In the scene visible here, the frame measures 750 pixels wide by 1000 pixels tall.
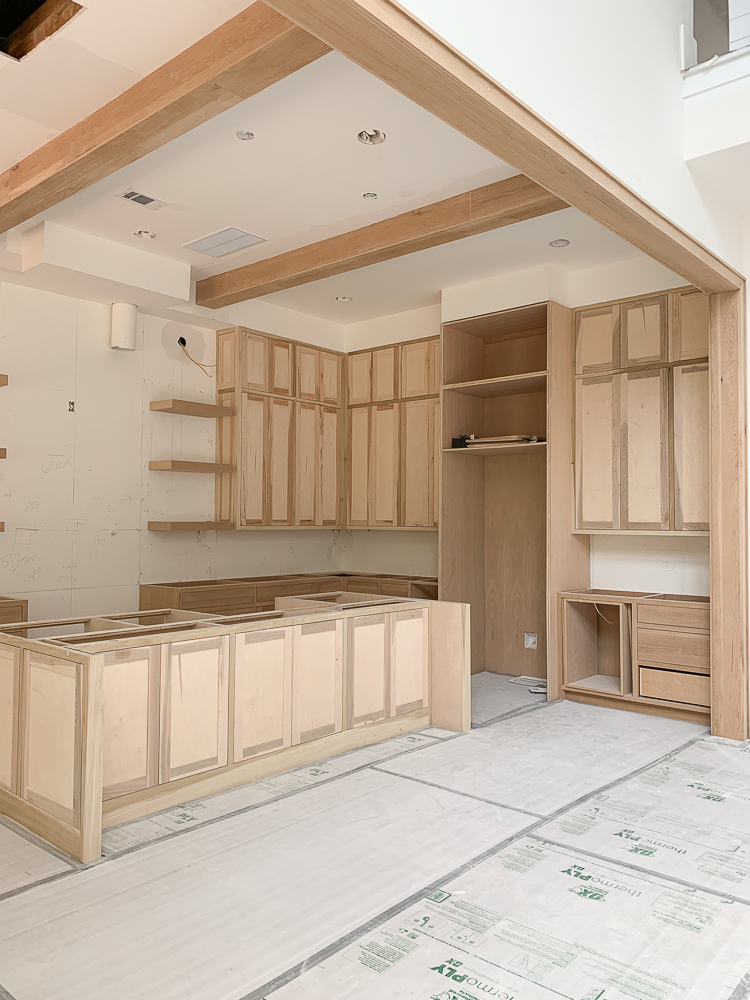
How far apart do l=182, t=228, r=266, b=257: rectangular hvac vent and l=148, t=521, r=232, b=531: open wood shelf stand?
6.40 ft

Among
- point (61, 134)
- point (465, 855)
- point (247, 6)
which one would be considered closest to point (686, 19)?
point (247, 6)

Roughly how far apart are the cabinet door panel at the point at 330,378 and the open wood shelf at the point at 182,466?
4.32 feet

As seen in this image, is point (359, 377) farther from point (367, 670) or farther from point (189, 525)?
point (367, 670)

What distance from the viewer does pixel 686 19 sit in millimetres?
3699

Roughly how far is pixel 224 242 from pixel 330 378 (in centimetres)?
204

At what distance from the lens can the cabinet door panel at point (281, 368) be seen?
20.6ft

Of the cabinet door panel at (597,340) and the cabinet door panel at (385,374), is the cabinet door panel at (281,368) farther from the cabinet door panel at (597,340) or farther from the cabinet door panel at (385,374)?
the cabinet door panel at (597,340)

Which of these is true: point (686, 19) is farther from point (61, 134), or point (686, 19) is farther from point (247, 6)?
point (61, 134)

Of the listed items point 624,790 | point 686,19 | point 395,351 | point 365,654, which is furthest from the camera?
point 395,351

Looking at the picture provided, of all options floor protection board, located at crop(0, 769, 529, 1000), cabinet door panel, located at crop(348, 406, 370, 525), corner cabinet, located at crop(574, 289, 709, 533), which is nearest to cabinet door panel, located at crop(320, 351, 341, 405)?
cabinet door panel, located at crop(348, 406, 370, 525)

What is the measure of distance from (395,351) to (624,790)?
4.17 meters

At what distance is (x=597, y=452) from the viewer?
5.28 metres

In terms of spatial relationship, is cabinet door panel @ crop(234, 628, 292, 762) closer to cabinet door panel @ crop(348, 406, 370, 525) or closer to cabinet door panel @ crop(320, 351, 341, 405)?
cabinet door panel @ crop(348, 406, 370, 525)

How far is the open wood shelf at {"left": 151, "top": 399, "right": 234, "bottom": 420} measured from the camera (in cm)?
560
